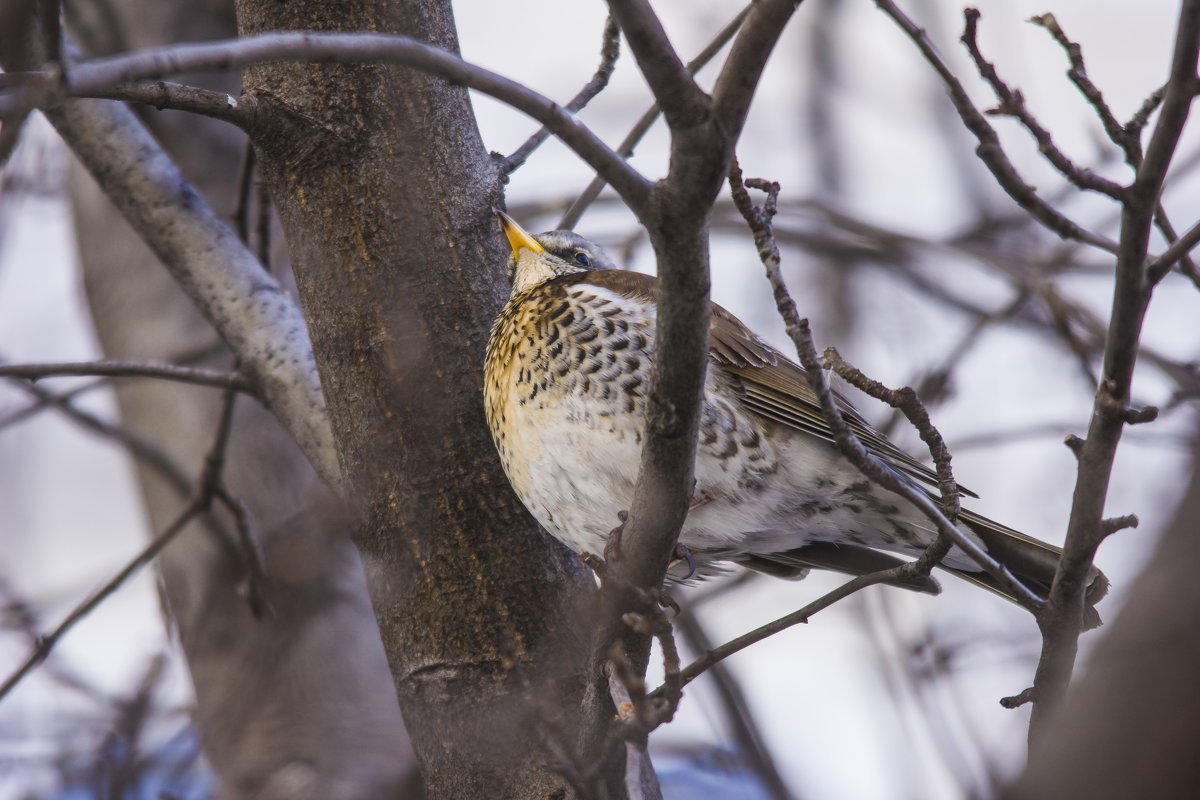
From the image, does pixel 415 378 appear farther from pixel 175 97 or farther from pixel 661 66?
pixel 661 66

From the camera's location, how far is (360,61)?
5.34 ft

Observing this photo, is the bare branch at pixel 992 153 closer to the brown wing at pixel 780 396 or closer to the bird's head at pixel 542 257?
the brown wing at pixel 780 396

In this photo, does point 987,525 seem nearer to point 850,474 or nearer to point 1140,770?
point 850,474

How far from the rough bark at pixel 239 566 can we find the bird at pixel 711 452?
62cm

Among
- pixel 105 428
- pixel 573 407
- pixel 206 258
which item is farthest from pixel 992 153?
pixel 105 428

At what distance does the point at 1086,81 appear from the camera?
7.10 ft

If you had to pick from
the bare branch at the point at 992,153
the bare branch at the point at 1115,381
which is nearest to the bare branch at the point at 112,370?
the bare branch at the point at 992,153

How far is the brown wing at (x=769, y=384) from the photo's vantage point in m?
3.38

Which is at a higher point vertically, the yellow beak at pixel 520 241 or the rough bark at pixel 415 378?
the yellow beak at pixel 520 241

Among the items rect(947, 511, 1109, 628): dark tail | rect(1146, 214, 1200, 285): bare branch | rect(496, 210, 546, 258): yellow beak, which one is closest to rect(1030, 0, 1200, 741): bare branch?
rect(1146, 214, 1200, 285): bare branch

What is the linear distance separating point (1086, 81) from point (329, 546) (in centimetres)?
254

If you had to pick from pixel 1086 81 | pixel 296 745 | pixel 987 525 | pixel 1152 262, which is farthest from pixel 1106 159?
pixel 296 745

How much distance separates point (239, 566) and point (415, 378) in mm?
1723

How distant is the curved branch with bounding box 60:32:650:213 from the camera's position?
146 centimetres
